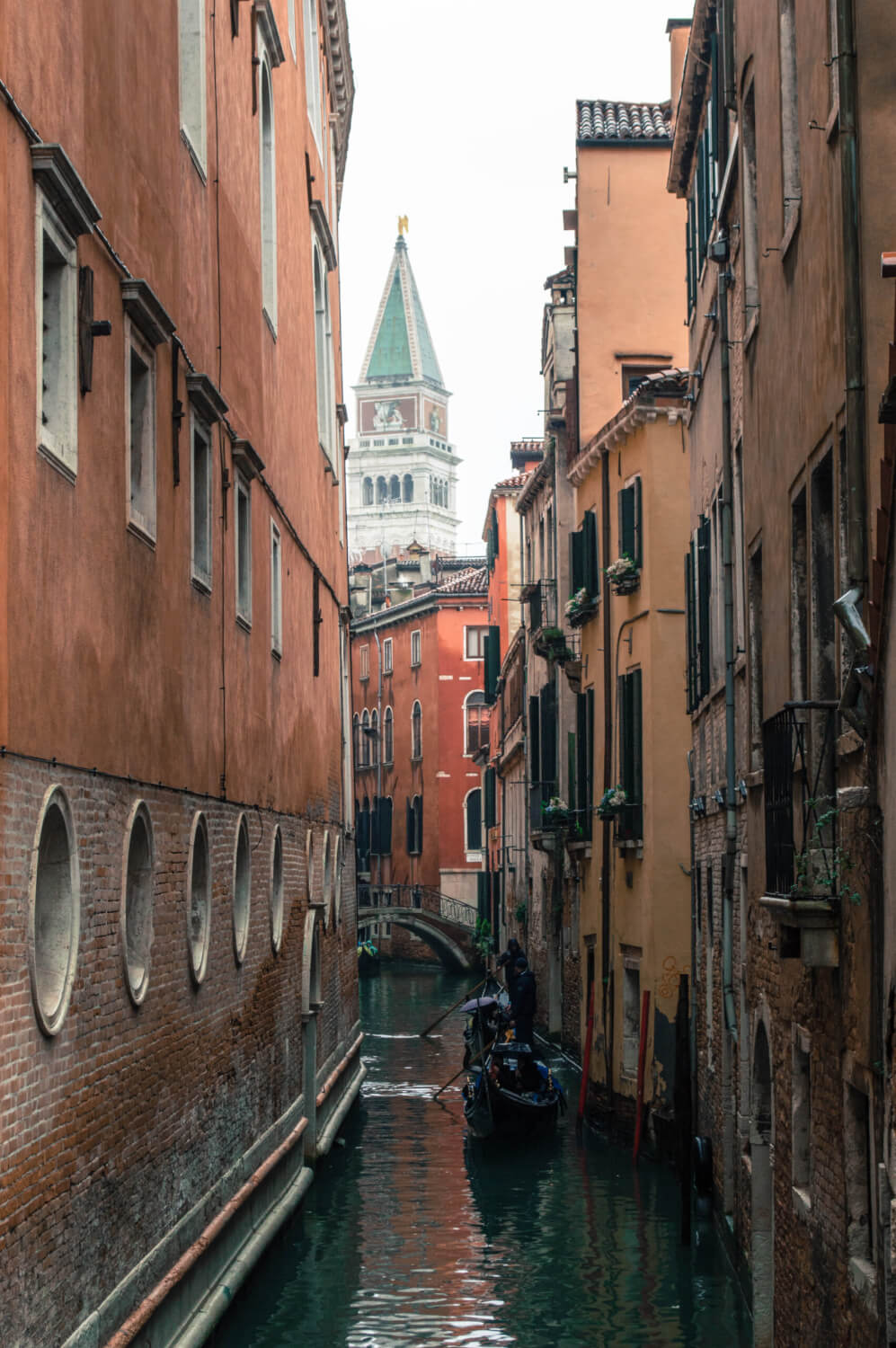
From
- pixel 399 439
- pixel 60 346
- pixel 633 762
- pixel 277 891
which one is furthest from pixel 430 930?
pixel 399 439

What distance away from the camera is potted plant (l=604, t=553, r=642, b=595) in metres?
20.1

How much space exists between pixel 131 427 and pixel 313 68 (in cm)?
1283

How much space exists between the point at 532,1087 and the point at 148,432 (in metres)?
12.9

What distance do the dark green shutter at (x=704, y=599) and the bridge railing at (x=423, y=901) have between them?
37226 millimetres

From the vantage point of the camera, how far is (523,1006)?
73.9 ft

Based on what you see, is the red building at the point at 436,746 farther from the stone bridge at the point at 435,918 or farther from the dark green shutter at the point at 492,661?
the dark green shutter at the point at 492,661

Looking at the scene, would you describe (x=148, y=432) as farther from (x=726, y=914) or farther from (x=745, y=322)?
(x=726, y=914)

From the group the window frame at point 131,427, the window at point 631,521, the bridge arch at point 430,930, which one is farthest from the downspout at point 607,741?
the bridge arch at point 430,930

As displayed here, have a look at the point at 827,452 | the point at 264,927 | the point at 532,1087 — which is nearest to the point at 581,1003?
the point at 532,1087

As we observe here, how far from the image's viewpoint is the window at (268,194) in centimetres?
1656

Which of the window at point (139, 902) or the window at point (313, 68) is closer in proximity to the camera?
the window at point (139, 902)

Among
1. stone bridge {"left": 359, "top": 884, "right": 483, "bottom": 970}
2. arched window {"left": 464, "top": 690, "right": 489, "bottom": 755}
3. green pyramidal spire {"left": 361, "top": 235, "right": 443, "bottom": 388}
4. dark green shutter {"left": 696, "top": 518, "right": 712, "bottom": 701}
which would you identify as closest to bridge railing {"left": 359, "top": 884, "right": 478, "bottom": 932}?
stone bridge {"left": 359, "top": 884, "right": 483, "bottom": 970}

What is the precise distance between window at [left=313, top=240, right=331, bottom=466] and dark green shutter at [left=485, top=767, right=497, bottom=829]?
22.7m

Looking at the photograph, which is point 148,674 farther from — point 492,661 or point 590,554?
point 492,661
